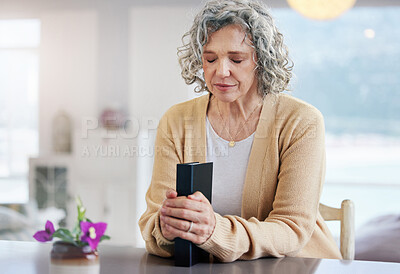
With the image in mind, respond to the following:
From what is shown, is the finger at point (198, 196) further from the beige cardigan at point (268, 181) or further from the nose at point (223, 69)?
the nose at point (223, 69)

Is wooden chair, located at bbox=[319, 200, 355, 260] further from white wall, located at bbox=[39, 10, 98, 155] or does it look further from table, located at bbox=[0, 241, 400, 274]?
white wall, located at bbox=[39, 10, 98, 155]

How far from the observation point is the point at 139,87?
414 centimetres

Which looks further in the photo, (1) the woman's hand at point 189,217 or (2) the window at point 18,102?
(2) the window at point 18,102

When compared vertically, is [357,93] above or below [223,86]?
above

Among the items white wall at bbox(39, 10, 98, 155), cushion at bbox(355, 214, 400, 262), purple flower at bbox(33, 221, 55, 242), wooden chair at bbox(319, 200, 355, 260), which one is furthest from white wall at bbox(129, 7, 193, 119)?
purple flower at bbox(33, 221, 55, 242)

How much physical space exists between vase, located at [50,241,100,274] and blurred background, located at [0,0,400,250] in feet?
9.70

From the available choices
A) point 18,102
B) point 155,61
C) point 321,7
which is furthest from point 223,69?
point 18,102

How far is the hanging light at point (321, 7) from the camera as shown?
3.57m

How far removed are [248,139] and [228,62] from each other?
0.23 metres

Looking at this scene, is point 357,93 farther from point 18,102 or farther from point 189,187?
point 189,187

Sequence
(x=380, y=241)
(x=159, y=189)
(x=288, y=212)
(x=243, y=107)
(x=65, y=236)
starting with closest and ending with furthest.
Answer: (x=65, y=236) → (x=288, y=212) → (x=159, y=189) → (x=243, y=107) → (x=380, y=241)

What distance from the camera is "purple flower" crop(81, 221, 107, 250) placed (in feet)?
2.69

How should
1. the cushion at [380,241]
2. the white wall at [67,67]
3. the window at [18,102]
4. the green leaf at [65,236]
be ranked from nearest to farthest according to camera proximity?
1. the green leaf at [65,236]
2. the cushion at [380,241]
3. the white wall at [67,67]
4. the window at [18,102]

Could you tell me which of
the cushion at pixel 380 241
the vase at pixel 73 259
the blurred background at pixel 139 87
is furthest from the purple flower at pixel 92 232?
the blurred background at pixel 139 87
